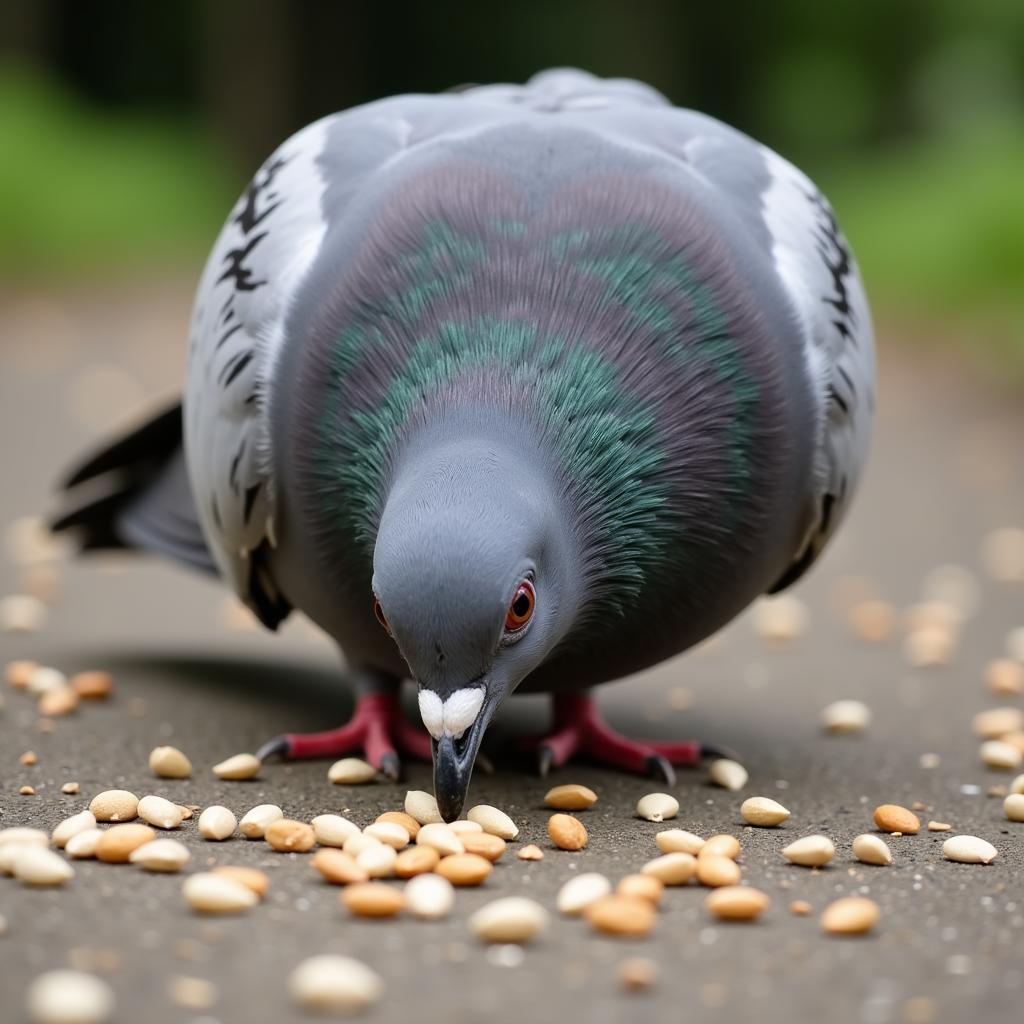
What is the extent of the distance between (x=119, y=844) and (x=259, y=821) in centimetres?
38

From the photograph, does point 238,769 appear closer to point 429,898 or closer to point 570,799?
point 570,799

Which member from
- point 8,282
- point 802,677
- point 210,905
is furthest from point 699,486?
point 8,282

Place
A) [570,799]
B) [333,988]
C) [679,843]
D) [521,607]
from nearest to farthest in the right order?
[333,988] < [521,607] < [679,843] < [570,799]

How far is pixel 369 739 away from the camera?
→ 4.40 m

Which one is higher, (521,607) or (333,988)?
(521,607)

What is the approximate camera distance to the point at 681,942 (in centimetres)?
288

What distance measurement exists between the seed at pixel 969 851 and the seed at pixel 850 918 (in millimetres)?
638

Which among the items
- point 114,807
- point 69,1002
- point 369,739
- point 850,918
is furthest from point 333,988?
point 369,739

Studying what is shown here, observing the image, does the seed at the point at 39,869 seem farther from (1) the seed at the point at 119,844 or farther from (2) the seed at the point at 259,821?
(2) the seed at the point at 259,821

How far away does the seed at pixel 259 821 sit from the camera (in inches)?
138

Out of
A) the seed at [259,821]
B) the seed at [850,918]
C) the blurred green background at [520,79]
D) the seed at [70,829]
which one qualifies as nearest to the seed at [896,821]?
the seed at [850,918]

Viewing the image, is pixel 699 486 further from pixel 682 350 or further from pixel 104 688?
pixel 104 688

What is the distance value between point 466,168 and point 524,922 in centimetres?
196

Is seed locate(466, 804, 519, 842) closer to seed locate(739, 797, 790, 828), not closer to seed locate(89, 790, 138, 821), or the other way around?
seed locate(739, 797, 790, 828)
